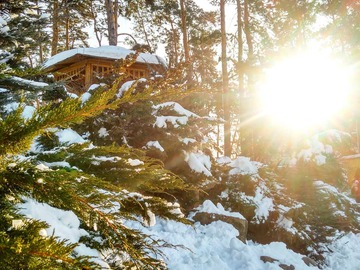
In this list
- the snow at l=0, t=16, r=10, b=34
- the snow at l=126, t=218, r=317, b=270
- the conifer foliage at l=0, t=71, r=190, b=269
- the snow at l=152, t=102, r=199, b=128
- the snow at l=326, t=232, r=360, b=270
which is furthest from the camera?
the snow at l=326, t=232, r=360, b=270

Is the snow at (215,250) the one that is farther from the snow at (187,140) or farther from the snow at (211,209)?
the snow at (187,140)

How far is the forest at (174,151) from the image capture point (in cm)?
95

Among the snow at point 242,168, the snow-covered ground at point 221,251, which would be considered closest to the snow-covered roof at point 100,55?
the snow at point 242,168

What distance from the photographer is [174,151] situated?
823cm

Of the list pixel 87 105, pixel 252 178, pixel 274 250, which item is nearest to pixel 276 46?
pixel 252 178

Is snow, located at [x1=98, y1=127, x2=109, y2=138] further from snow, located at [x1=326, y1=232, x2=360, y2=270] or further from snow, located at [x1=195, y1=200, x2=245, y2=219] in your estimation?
snow, located at [x1=326, y1=232, x2=360, y2=270]

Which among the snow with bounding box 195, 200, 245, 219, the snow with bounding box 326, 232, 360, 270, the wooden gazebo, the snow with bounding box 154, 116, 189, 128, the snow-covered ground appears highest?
the wooden gazebo

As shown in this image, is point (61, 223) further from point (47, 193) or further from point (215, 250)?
point (215, 250)

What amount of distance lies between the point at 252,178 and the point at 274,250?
2.68 meters

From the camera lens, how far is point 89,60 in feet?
44.0

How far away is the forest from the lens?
37.4 inches

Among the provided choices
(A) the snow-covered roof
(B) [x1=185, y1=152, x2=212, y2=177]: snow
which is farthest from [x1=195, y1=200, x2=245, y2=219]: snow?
(A) the snow-covered roof

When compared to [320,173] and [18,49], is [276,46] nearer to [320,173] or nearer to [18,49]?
[320,173]

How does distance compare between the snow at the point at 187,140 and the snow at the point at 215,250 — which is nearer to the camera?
the snow at the point at 215,250
